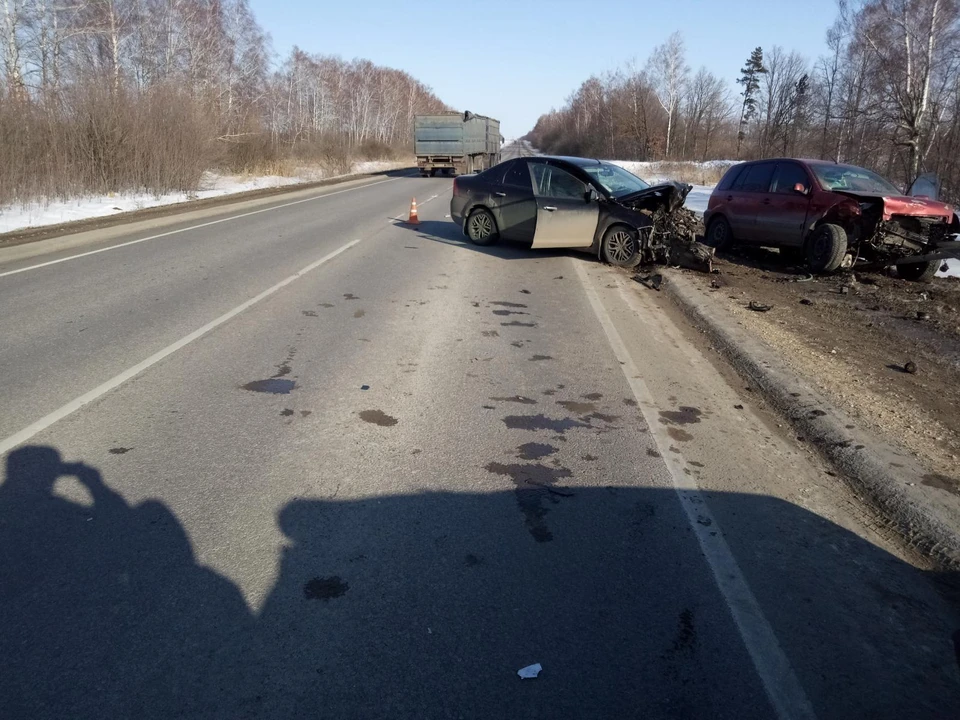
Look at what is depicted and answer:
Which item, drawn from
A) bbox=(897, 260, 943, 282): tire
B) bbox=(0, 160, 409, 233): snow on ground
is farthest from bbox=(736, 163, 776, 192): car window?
bbox=(0, 160, 409, 233): snow on ground

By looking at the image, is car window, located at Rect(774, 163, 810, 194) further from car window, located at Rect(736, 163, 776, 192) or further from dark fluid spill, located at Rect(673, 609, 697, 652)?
dark fluid spill, located at Rect(673, 609, 697, 652)

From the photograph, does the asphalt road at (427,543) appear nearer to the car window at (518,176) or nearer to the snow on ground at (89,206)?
the car window at (518,176)

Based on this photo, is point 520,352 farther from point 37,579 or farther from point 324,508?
point 37,579

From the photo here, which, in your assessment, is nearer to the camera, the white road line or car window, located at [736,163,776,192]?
the white road line

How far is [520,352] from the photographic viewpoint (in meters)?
7.01

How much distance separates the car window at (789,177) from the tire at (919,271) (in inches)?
76.7

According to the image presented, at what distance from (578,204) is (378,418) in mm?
7657

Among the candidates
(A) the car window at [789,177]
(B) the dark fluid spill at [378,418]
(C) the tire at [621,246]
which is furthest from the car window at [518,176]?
(B) the dark fluid spill at [378,418]

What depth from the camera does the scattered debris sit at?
2.75m

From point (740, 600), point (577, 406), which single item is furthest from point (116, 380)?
point (740, 600)

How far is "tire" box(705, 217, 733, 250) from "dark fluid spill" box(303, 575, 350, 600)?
11754 millimetres

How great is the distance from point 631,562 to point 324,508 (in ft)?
5.31

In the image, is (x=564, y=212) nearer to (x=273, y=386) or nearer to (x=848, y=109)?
(x=273, y=386)

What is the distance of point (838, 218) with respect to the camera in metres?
11.0
